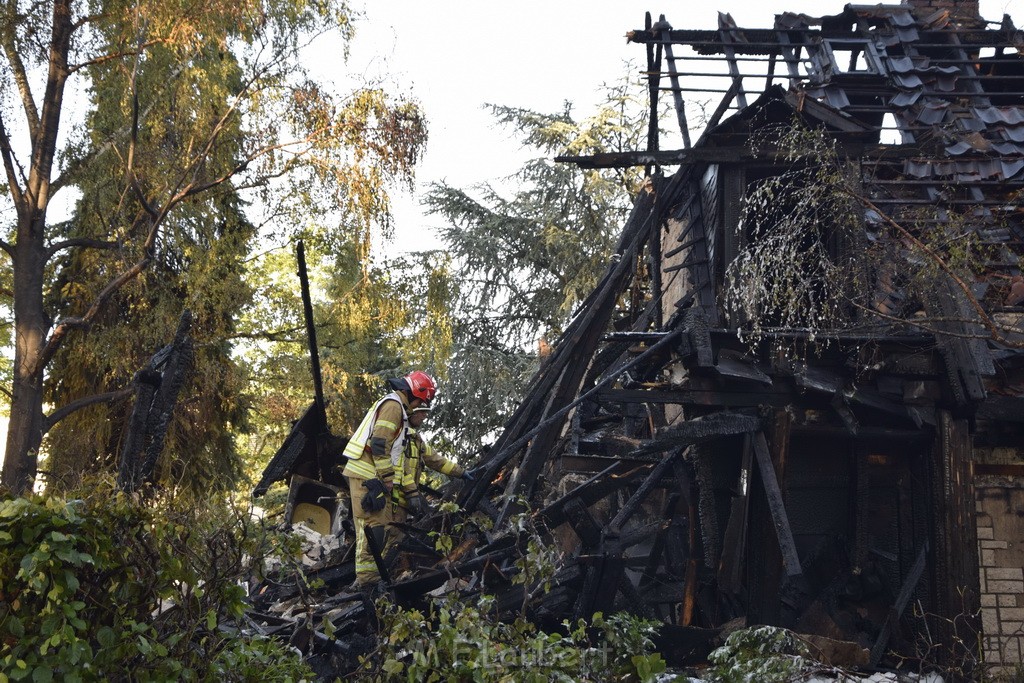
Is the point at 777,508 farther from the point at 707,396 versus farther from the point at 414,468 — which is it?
the point at 414,468

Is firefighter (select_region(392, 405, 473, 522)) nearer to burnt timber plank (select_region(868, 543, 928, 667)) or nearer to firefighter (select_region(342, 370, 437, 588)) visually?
firefighter (select_region(342, 370, 437, 588))

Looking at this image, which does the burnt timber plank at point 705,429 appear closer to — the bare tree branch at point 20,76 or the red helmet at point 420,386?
the red helmet at point 420,386

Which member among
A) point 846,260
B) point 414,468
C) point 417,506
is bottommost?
point 417,506

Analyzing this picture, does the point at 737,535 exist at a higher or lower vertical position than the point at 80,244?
lower

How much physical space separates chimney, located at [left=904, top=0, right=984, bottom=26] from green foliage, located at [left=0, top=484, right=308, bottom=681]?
12626 millimetres

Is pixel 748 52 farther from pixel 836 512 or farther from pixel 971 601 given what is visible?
pixel 971 601

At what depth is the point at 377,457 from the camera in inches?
336

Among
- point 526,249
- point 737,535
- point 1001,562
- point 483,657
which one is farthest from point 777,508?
point 526,249

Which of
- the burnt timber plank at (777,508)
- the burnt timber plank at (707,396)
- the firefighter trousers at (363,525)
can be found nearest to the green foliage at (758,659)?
the burnt timber plank at (777,508)

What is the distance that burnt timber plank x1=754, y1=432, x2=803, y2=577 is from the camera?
339 inches

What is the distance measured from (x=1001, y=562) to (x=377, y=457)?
227 inches

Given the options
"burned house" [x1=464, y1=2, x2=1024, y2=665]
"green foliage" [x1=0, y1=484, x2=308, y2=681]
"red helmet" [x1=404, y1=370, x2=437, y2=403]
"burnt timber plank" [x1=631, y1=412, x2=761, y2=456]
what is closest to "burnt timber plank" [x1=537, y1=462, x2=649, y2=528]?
"burned house" [x1=464, y1=2, x2=1024, y2=665]

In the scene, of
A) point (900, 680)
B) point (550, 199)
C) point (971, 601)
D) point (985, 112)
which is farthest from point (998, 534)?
point (550, 199)

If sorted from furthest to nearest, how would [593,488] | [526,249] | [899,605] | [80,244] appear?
[526,249]
[80,244]
[593,488]
[899,605]
